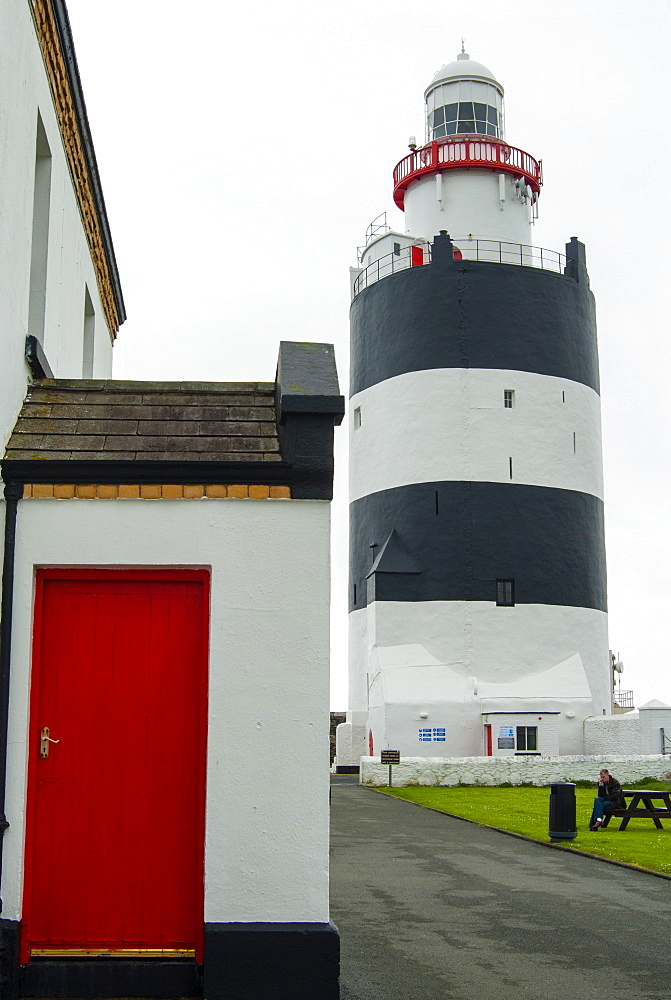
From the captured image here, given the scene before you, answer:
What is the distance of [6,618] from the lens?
263 inches

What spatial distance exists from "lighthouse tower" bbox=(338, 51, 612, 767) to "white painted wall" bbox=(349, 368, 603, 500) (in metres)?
0.05

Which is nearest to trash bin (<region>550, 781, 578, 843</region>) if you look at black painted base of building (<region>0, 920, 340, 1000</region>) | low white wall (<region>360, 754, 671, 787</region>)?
black painted base of building (<region>0, 920, 340, 1000</region>)

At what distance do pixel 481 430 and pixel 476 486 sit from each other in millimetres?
1760

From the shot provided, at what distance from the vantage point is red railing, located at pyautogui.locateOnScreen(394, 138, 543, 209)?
3809 cm

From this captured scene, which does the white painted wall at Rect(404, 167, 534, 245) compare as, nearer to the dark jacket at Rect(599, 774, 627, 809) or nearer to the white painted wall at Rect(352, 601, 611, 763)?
the white painted wall at Rect(352, 601, 611, 763)

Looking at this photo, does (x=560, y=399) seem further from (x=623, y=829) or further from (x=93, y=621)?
(x=93, y=621)

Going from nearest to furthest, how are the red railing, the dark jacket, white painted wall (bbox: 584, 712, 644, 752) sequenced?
the dark jacket → white painted wall (bbox: 584, 712, 644, 752) → the red railing

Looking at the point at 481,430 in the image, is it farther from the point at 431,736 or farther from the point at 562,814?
the point at 562,814

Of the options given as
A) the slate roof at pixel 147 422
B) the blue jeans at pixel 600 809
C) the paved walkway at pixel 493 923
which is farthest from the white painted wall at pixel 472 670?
the slate roof at pixel 147 422

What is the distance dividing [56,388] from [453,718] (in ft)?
90.2

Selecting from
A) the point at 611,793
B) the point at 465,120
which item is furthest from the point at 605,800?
the point at 465,120

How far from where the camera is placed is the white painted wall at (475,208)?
38.2 metres

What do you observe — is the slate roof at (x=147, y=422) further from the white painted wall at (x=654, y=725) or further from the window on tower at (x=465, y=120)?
the window on tower at (x=465, y=120)

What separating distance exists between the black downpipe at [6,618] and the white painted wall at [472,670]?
90.7 feet
